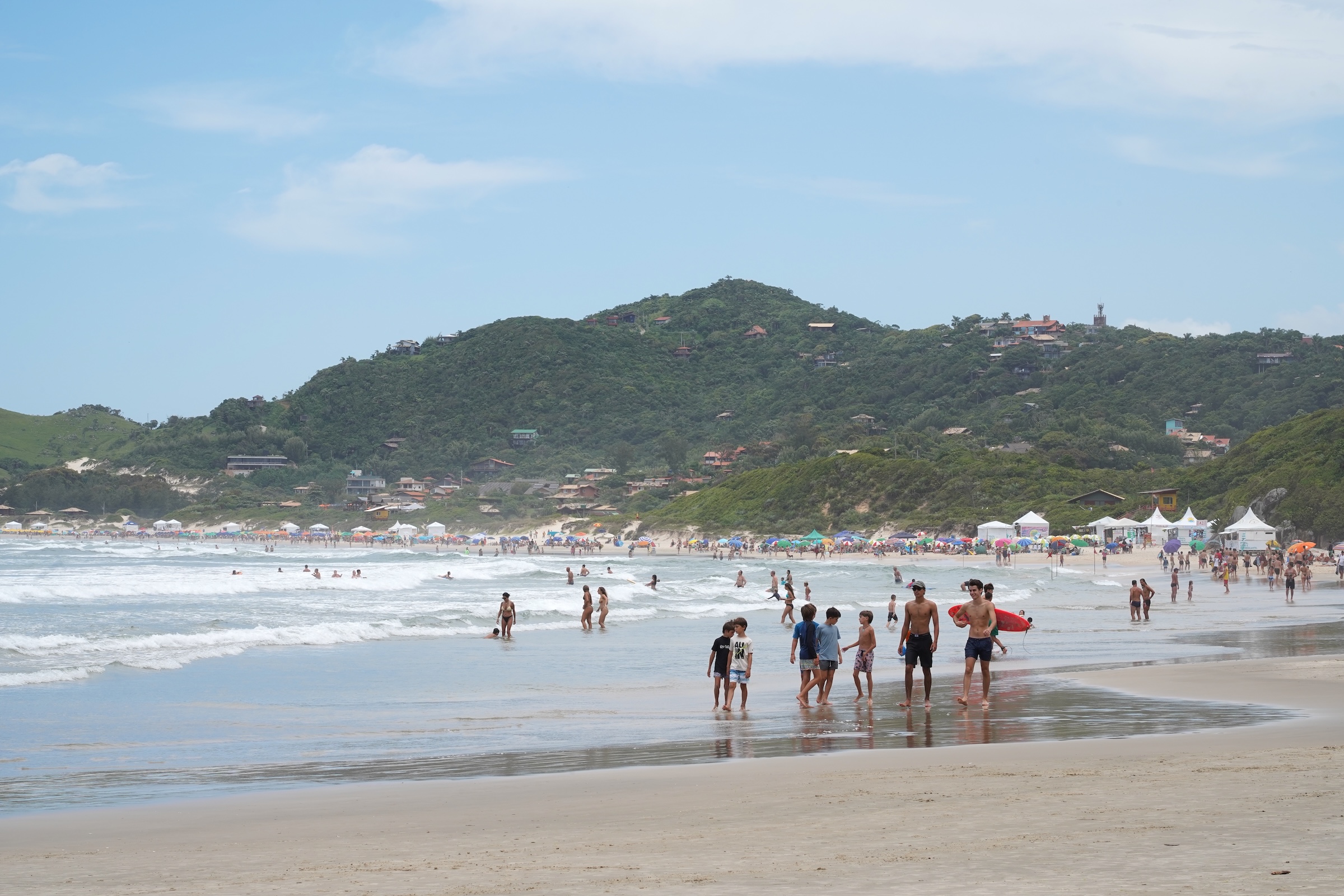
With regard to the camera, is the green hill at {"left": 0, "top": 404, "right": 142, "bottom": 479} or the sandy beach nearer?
the sandy beach

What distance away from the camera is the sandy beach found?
203 inches

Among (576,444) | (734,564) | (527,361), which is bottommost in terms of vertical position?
(734,564)

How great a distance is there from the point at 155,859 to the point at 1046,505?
245 ft

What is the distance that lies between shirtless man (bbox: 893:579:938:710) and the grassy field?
158 meters

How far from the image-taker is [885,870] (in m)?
5.23

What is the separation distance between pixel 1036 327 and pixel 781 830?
150 metres

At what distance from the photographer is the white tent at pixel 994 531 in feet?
222

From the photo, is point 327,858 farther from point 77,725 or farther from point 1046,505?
point 1046,505

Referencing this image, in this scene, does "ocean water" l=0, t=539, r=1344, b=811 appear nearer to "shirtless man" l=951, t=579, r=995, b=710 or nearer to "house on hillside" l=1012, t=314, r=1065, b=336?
"shirtless man" l=951, t=579, r=995, b=710

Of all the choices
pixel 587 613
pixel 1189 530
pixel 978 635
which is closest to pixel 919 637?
pixel 978 635

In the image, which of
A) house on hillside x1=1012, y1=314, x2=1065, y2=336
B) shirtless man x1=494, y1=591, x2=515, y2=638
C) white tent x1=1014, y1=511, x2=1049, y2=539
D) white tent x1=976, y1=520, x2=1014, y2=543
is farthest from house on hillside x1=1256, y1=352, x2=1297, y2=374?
shirtless man x1=494, y1=591, x2=515, y2=638

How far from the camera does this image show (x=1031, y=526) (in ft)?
222

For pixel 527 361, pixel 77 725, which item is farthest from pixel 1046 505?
pixel 527 361

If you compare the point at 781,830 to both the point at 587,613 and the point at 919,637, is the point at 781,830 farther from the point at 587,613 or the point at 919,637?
the point at 587,613
